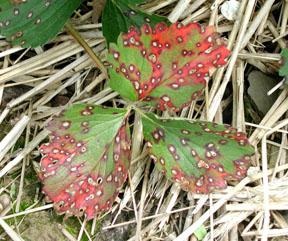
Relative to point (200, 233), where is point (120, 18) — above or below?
above

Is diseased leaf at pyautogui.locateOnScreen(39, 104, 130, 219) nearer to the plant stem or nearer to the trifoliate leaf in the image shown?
the plant stem

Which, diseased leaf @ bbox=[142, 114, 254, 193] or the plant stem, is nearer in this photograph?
diseased leaf @ bbox=[142, 114, 254, 193]

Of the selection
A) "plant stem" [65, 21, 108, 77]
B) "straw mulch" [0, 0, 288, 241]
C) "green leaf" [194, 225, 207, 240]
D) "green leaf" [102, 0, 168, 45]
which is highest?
"green leaf" [102, 0, 168, 45]

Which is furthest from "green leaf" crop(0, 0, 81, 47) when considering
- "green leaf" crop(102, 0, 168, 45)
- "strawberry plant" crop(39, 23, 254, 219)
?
"strawberry plant" crop(39, 23, 254, 219)

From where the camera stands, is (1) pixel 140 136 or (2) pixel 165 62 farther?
(1) pixel 140 136

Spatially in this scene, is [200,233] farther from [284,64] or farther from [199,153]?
[284,64]

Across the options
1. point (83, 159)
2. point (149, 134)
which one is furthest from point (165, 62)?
point (83, 159)

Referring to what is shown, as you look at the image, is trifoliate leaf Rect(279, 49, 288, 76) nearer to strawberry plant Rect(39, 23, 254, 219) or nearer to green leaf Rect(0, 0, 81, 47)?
strawberry plant Rect(39, 23, 254, 219)

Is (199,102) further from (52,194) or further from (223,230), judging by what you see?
(52,194)

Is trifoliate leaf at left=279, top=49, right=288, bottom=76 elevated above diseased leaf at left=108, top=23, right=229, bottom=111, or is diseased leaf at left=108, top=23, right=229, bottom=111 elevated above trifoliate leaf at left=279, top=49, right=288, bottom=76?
diseased leaf at left=108, top=23, right=229, bottom=111
